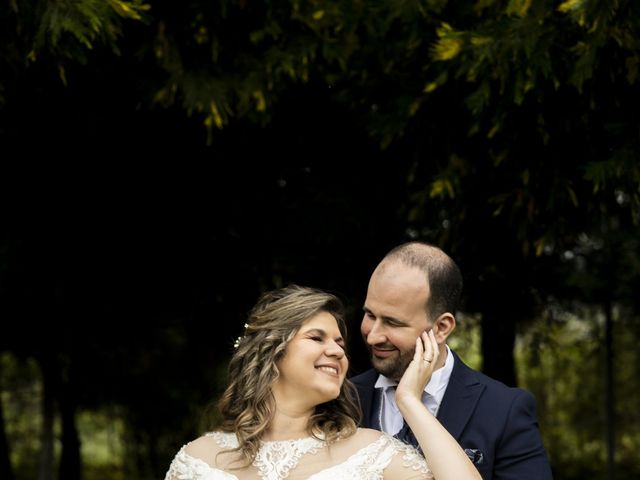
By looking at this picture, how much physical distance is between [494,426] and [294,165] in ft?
12.6

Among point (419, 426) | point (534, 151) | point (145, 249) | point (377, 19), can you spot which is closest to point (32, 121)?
point (145, 249)

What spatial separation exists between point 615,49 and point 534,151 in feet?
2.71

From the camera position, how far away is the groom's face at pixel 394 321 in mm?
3766

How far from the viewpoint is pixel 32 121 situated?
22.9 feet

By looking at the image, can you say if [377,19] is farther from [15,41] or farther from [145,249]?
[145,249]

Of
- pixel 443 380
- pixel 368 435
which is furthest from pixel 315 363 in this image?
pixel 443 380

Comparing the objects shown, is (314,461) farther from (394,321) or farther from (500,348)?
(500,348)

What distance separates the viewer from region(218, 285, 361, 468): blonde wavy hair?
3.65 metres

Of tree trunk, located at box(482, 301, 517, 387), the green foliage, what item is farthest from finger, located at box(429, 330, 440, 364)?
the green foliage

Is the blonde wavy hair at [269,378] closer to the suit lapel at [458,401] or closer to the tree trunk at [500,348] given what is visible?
the suit lapel at [458,401]

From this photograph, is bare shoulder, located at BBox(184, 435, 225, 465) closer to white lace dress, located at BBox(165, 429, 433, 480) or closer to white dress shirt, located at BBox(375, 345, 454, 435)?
white lace dress, located at BBox(165, 429, 433, 480)

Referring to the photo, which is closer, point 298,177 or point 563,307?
point 298,177

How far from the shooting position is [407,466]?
11.4 feet

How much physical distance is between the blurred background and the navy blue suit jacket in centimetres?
104
